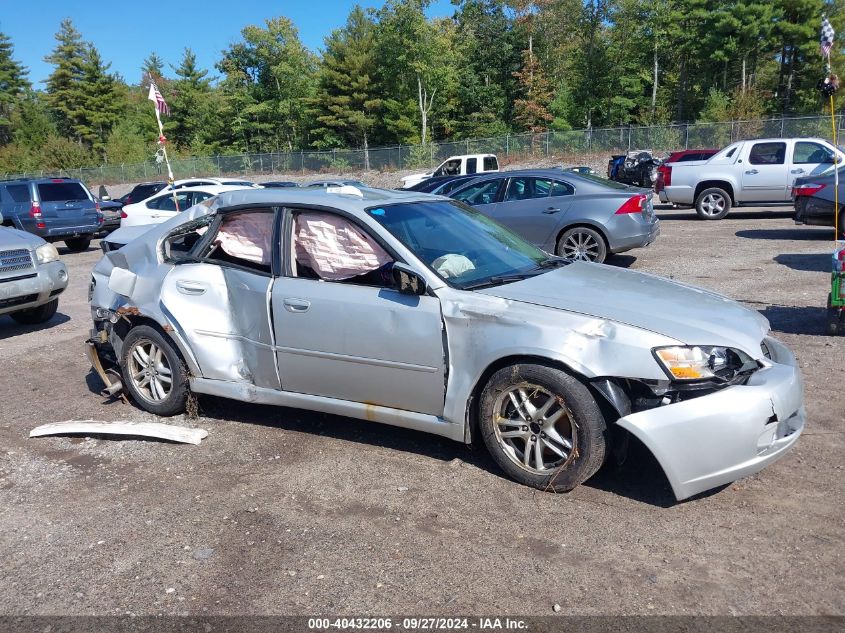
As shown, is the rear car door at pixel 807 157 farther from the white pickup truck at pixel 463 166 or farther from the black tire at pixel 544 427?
the white pickup truck at pixel 463 166

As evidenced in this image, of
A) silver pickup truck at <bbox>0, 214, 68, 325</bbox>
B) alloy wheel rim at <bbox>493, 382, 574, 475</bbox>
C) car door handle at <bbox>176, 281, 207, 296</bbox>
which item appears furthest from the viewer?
silver pickup truck at <bbox>0, 214, 68, 325</bbox>

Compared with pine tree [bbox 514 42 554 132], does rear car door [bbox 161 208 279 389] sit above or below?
below

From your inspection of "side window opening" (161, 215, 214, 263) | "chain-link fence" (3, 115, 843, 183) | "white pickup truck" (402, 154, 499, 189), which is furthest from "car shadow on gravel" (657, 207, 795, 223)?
"side window opening" (161, 215, 214, 263)

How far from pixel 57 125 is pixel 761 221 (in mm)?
79148

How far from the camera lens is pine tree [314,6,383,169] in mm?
54344

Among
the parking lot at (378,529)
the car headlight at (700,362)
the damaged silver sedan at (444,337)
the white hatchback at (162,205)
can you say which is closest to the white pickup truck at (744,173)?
the white hatchback at (162,205)

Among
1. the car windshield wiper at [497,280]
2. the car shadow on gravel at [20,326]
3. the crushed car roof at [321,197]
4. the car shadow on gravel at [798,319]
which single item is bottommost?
the car shadow on gravel at [20,326]

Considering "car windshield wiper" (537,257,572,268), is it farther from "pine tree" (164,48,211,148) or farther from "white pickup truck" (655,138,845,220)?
"pine tree" (164,48,211,148)

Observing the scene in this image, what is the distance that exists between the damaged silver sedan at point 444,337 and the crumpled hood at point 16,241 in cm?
346

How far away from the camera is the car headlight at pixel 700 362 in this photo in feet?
12.0

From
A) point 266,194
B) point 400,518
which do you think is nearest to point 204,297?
point 266,194

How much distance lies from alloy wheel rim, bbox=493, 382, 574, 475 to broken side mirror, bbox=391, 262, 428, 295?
2.61ft

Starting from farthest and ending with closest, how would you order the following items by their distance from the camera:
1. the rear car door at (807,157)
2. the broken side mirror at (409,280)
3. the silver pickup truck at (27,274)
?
the rear car door at (807,157) → the silver pickup truck at (27,274) → the broken side mirror at (409,280)

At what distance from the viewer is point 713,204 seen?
17.5 metres
